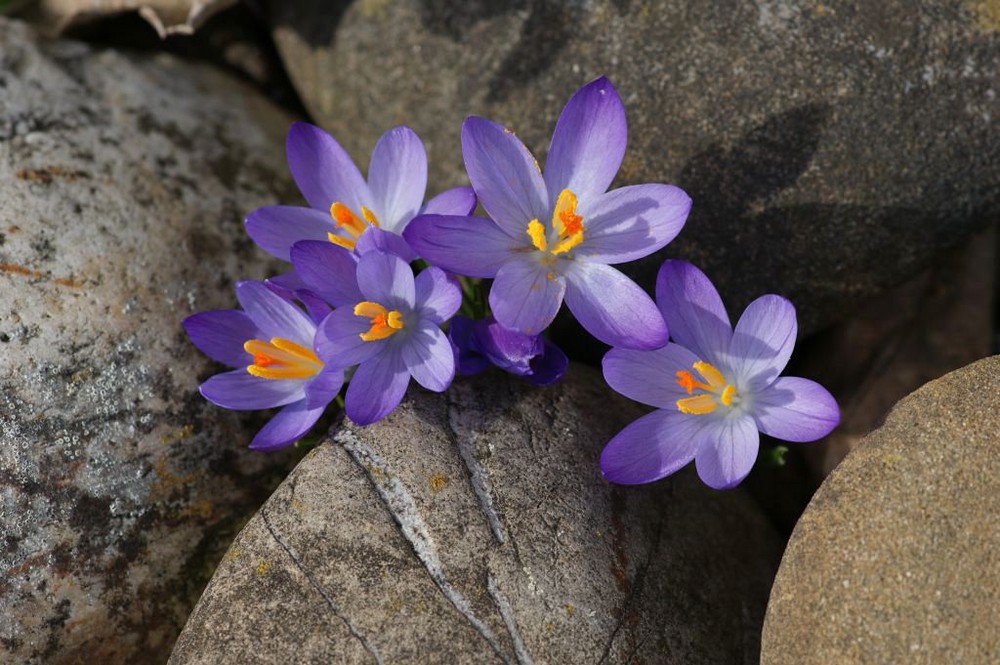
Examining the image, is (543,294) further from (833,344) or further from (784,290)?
(833,344)

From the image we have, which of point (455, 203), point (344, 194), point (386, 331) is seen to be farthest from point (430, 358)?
point (344, 194)

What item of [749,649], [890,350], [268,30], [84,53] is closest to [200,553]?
[749,649]

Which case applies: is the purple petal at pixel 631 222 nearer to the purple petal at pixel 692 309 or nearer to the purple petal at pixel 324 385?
the purple petal at pixel 692 309

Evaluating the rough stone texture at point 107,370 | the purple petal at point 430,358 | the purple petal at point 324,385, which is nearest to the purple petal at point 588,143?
the purple petal at point 430,358

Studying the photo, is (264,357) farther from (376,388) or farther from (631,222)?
(631,222)

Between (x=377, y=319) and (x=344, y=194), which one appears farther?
(x=344, y=194)

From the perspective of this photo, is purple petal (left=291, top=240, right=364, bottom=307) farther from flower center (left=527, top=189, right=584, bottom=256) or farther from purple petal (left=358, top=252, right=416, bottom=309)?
flower center (left=527, top=189, right=584, bottom=256)

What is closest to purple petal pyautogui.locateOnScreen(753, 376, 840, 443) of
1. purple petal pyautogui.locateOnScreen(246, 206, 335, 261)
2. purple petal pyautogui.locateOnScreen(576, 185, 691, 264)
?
purple petal pyautogui.locateOnScreen(576, 185, 691, 264)
